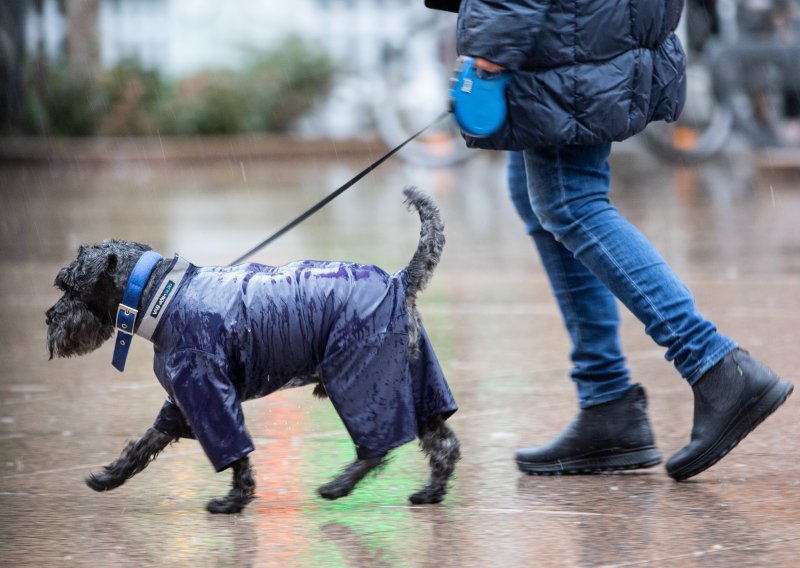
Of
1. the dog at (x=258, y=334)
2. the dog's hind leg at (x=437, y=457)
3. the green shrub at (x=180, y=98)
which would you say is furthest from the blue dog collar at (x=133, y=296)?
the green shrub at (x=180, y=98)

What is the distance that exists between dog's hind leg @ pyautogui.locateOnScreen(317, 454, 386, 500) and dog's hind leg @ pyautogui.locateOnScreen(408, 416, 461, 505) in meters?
0.13

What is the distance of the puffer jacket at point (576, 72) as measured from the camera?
400 cm

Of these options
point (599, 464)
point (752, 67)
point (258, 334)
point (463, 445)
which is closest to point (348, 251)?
point (463, 445)

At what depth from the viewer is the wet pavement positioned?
3547 millimetres

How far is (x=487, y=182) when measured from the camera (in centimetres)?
1459

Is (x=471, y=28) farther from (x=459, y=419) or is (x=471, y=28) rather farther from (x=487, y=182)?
(x=487, y=182)

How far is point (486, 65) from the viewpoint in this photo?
395 centimetres

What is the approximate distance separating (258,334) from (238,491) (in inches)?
17.1

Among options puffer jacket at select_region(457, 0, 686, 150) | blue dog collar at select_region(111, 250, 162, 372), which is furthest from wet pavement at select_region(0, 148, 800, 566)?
puffer jacket at select_region(457, 0, 686, 150)

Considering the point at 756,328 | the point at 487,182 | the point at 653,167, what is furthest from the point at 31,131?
the point at 756,328

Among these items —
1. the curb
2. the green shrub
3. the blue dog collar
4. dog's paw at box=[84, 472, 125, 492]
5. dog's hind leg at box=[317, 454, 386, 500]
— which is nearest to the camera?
the blue dog collar

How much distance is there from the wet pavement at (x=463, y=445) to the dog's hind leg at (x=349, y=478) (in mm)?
45

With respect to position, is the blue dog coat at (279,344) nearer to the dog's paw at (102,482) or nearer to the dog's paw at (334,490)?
the dog's paw at (334,490)

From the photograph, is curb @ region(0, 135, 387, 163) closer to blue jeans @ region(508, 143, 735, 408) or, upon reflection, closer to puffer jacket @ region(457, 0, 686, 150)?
blue jeans @ region(508, 143, 735, 408)
